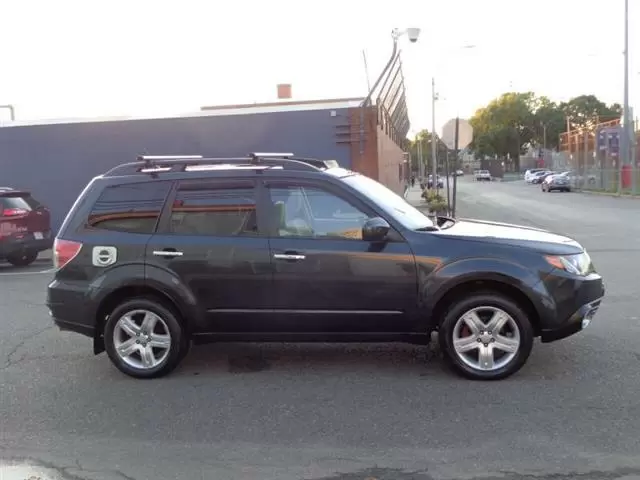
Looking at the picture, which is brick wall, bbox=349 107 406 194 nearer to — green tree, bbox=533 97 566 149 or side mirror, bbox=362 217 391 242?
side mirror, bbox=362 217 391 242

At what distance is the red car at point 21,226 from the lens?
13047 millimetres

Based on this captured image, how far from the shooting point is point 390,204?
5.84 meters

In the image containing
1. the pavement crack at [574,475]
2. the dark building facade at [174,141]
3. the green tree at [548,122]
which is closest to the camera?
the pavement crack at [574,475]

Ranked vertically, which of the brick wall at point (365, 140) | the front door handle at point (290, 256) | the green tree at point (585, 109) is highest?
the green tree at point (585, 109)

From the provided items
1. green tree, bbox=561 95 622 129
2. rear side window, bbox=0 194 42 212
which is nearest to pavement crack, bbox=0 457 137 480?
rear side window, bbox=0 194 42 212

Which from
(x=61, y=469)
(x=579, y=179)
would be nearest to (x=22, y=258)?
(x=61, y=469)

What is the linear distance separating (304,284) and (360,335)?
628mm

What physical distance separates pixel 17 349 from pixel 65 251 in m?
1.77

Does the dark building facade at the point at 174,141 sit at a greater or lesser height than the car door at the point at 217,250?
greater

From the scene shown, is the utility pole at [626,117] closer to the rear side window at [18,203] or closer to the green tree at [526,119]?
the rear side window at [18,203]

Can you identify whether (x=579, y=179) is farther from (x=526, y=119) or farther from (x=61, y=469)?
(x=526, y=119)

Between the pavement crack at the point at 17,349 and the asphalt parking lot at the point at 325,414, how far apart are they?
1.2 inches

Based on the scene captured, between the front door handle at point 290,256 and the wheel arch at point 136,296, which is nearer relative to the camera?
the front door handle at point 290,256

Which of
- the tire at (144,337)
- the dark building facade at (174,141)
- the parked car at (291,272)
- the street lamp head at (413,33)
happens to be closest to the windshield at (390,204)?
the parked car at (291,272)
